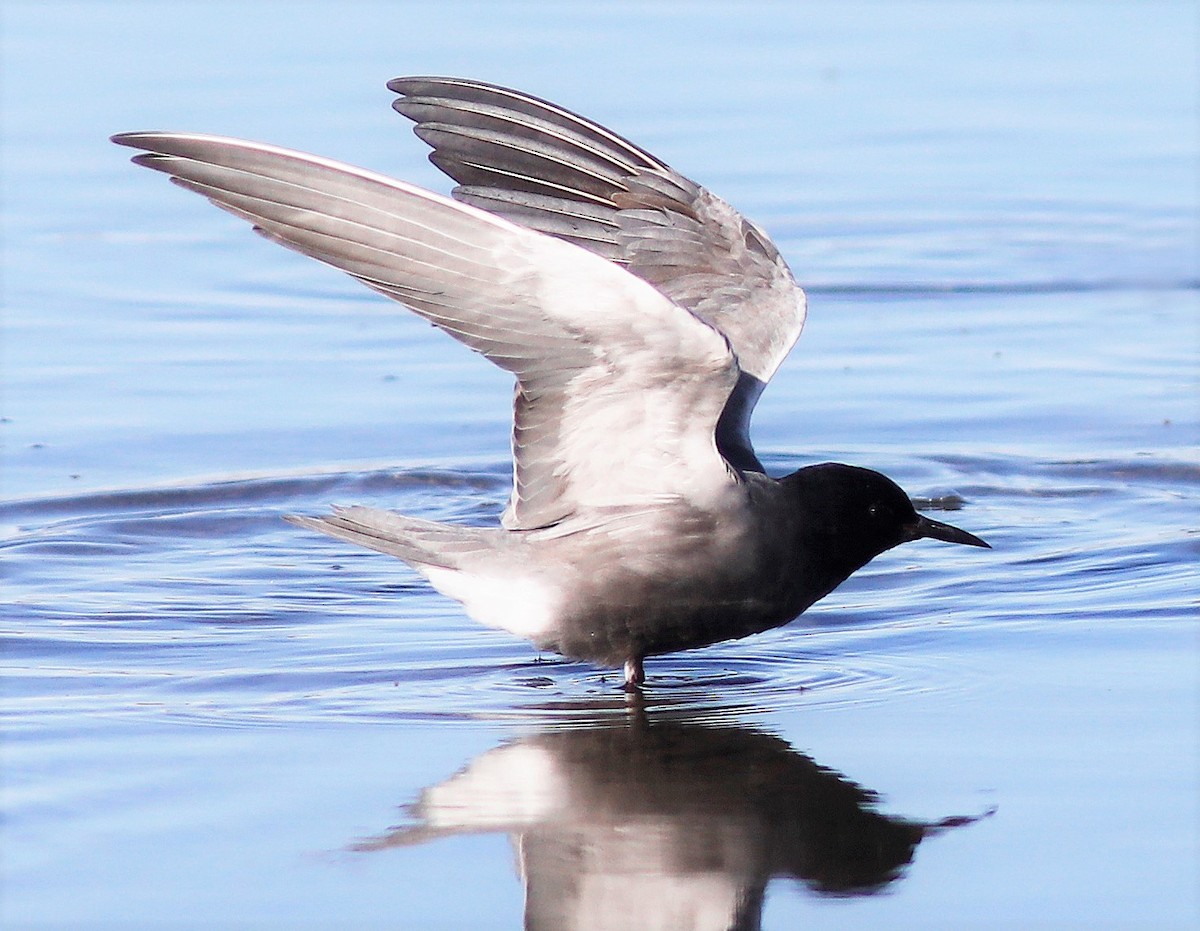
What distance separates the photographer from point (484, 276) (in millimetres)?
5531

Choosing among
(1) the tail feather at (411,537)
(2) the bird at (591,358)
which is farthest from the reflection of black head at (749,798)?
(1) the tail feather at (411,537)

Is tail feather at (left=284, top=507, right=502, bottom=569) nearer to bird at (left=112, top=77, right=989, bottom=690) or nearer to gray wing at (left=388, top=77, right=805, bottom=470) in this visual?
bird at (left=112, top=77, right=989, bottom=690)

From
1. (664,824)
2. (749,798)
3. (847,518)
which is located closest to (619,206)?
(847,518)

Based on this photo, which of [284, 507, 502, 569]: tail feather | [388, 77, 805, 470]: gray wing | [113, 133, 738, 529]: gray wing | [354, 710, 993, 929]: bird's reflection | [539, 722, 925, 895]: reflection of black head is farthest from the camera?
[388, 77, 805, 470]: gray wing

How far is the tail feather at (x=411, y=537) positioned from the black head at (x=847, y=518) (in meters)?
0.94

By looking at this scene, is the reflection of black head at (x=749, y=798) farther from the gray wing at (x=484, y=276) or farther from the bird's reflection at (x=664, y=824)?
the gray wing at (x=484, y=276)

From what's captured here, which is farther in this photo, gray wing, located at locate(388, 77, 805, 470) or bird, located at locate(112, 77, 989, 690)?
gray wing, located at locate(388, 77, 805, 470)

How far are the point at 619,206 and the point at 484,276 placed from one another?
1615 mm

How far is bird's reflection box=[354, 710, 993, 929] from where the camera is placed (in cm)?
473

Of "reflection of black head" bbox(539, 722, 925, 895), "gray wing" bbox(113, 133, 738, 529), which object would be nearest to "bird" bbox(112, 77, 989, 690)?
"gray wing" bbox(113, 133, 738, 529)

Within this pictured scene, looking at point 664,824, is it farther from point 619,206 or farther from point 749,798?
point 619,206

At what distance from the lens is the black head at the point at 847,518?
20.9ft

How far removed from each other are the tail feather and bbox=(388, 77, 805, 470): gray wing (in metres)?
0.88

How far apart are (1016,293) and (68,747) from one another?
670cm
